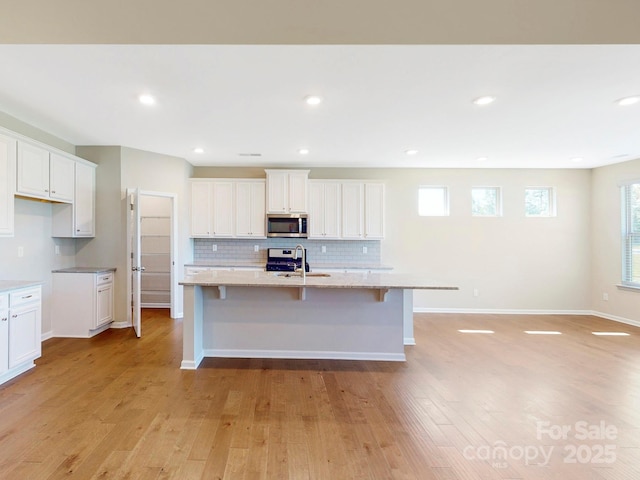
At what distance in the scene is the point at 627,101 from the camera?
2777mm

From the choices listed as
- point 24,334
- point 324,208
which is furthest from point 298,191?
point 24,334

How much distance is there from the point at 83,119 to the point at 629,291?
26.7 feet

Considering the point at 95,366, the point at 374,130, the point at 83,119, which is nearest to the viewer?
the point at 95,366

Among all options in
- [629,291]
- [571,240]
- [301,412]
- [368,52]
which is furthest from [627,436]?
[571,240]

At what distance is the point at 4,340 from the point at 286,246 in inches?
145

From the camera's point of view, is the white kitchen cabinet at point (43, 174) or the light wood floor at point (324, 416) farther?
the white kitchen cabinet at point (43, 174)

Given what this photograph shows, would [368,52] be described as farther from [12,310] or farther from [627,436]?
[12,310]

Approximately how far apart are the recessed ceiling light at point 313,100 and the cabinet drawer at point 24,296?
10.9ft

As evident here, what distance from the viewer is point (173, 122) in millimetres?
3387

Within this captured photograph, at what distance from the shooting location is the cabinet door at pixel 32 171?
3.16m

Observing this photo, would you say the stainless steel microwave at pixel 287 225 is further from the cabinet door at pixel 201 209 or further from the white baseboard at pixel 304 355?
the white baseboard at pixel 304 355

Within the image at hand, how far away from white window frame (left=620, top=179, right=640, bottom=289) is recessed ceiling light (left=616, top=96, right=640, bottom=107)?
288 centimetres

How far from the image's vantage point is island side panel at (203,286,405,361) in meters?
3.29

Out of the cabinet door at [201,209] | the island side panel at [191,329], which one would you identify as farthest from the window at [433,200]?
the island side panel at [191,329]
